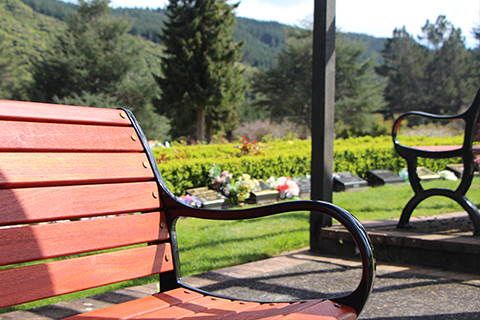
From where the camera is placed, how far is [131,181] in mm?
1335

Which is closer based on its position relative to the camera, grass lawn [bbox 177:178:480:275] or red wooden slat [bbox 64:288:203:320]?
red wooden slat [bbox 64:288:203:320]

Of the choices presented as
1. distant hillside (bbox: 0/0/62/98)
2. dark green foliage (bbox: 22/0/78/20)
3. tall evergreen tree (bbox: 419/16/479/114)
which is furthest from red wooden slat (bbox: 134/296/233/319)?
dark green foliage (bbox: 22/0/78/20)

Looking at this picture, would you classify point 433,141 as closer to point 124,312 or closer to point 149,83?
point 124,312

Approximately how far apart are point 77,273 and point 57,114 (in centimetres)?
48

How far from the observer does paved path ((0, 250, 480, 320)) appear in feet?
5.97

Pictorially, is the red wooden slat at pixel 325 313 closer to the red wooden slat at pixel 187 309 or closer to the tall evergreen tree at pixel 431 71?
the red wooden slat at pixel 187 309

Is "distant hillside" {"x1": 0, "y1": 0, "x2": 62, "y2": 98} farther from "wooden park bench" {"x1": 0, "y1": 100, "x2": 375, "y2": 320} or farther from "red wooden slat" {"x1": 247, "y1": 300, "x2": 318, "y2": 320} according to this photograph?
"red wooden slat" {"x1": 247, "y1": 300, "x2": 318, "y2": 320}

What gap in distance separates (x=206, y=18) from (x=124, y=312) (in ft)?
71.2

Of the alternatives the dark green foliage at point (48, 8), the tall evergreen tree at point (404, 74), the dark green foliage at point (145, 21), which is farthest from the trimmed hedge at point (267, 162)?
the dark green foliage at point (145, 21)

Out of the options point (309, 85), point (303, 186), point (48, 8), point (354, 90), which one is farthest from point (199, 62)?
point (48, 8)

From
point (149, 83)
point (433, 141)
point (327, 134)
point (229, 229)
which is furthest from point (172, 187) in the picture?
point (149, 83)

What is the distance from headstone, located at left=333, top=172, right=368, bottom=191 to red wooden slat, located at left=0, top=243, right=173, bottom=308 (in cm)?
574

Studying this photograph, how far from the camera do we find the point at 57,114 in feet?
4.01

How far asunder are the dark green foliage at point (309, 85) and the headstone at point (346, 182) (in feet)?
63.1
